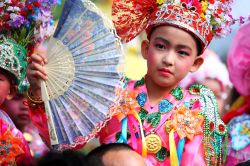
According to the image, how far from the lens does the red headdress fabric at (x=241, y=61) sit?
5602mm

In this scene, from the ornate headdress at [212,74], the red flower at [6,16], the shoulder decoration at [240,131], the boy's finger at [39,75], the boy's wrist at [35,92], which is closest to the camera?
the boy's finger at [39,75]

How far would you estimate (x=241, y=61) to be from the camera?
5637 mm

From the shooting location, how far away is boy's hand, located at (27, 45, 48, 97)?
3.86m

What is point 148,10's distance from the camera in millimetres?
4523

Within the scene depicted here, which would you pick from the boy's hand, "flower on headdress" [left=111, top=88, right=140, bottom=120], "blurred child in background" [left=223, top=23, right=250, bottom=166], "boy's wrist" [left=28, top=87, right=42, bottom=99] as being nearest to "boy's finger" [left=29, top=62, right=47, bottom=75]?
the boy's hand

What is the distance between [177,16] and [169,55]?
0.80 feet

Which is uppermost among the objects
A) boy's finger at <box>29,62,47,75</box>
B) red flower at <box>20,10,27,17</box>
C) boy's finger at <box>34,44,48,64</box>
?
red flower at <box>20,10,27,17</box>

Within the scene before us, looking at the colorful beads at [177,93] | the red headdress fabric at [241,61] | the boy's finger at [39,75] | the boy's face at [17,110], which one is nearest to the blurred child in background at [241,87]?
the red headdress fabric at [241,61]

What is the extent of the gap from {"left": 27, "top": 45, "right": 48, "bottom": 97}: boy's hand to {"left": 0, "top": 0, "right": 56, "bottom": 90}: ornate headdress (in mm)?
127

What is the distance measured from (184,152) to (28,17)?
1104mm

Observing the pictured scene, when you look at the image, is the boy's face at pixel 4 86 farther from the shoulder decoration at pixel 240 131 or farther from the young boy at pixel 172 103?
the shoulder decoration at pixel 240 131

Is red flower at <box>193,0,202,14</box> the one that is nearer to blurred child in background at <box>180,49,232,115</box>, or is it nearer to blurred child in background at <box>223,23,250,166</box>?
blurred child in background at <box>223,23,250,166</box>

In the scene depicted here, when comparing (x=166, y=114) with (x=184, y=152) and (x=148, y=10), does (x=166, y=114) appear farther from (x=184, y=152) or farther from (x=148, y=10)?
(x=148, y=10)

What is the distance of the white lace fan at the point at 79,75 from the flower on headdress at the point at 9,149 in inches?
12.3
